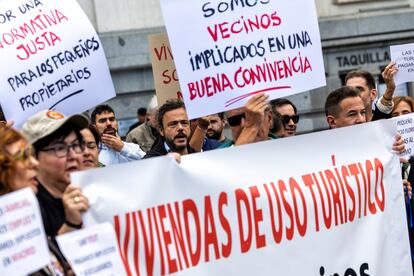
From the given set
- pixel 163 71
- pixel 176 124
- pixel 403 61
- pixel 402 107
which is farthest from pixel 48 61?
pixel 403 61

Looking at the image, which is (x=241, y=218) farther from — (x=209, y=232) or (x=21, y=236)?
(x=21, y=236)

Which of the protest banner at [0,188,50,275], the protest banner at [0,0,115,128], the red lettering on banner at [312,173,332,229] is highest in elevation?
the protest banner at [0,0,115,128]

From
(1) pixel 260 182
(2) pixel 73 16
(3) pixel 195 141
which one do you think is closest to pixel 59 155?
(1) pixel 260 182

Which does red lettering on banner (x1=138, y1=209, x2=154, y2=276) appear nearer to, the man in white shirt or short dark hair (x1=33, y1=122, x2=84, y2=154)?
short dark hair (x1=33, y1=122, x2=84, y2=154)

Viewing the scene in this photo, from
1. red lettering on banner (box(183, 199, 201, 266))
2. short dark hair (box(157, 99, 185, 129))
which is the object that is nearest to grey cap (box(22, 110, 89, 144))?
red lettering on banner (box(183, 199, 201, 266))

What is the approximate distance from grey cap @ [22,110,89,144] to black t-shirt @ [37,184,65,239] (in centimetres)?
20

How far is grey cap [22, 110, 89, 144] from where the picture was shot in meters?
4.53

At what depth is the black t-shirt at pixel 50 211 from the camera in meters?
4.52

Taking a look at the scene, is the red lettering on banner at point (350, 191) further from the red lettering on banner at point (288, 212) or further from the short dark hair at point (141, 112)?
the short dark hair at point (141, 112)

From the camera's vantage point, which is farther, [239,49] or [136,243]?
[239,49]

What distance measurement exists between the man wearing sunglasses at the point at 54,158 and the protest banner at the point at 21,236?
0.38 metres

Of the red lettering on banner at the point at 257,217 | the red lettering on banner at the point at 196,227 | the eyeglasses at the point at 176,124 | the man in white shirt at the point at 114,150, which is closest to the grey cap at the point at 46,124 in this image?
the red lettering on banner at the point at 196,227

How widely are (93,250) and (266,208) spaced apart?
1.18 meters

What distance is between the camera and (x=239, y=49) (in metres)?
5.84
